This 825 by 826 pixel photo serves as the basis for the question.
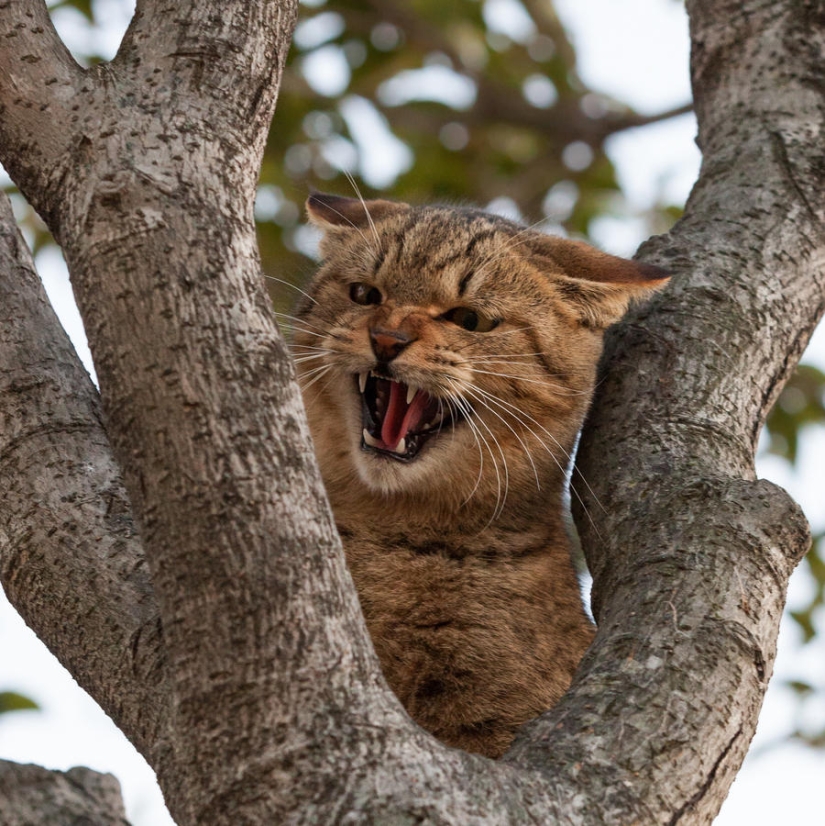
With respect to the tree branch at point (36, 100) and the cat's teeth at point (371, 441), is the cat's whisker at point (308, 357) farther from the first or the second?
the tree branch at point (36, 100)

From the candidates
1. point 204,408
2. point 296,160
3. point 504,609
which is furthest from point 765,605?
point 296,160

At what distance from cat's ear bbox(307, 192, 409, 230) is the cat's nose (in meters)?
0.75

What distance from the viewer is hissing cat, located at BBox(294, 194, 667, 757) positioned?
10.5ft

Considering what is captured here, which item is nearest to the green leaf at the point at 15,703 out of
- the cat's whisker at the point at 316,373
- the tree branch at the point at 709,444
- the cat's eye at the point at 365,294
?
the cat's whisker at the point at 316,373

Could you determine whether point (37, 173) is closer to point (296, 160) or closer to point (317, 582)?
point (317, 582)

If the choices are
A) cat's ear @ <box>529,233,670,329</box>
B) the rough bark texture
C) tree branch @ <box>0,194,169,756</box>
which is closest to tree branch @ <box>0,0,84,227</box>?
tree branch @ <box>0,194,169,756</box>

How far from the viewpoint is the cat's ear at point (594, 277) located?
3.55 meters

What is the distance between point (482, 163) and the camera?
6.53 m

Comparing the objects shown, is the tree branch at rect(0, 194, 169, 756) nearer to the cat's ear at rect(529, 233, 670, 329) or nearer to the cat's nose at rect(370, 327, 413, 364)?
the cat's nose at rect(370, 327, 413, 364)

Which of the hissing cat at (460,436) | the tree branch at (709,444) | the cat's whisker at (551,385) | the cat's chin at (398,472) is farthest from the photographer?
the cat's whisker at (551,385)

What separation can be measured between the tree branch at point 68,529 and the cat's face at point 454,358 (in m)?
1.17

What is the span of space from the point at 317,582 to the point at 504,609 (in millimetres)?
1524

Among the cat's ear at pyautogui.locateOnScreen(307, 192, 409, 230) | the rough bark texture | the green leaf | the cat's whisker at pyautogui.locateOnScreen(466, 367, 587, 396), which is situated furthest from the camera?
the cat's ear at pyautogui.locateOnScreen(307, 192, 409, 230)

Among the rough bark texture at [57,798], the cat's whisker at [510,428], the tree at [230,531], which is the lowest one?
the rough bark texture at [57,798]
